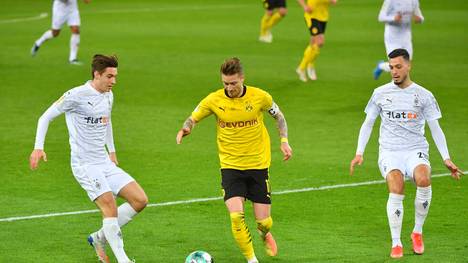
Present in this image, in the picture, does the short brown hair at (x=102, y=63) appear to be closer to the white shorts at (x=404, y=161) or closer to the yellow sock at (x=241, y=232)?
the yellow sock at (x=241, y=232)

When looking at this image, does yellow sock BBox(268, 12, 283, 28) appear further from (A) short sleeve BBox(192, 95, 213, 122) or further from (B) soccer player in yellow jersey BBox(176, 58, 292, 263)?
(A) short sleeve BBox(192, 95, 213, 122)

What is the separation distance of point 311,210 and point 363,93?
935cm

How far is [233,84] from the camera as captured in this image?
1113 centimetres

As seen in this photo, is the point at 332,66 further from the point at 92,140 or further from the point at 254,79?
the point at 92,140

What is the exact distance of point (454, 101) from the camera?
21.8 m

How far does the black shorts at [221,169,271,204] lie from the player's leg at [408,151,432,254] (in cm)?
153

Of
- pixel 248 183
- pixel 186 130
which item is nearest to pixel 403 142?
pixel 248 183

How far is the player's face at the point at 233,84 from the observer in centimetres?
1106

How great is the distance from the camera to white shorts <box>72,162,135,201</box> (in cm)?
1115

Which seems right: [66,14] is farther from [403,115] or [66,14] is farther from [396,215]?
[396,215]

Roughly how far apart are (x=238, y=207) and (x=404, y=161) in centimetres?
186

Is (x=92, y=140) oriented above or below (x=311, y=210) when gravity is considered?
above

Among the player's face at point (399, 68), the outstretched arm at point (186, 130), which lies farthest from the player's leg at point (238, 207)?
the player's face at point (399, 68)

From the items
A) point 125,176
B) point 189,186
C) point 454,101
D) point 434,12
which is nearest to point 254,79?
point 454,101
